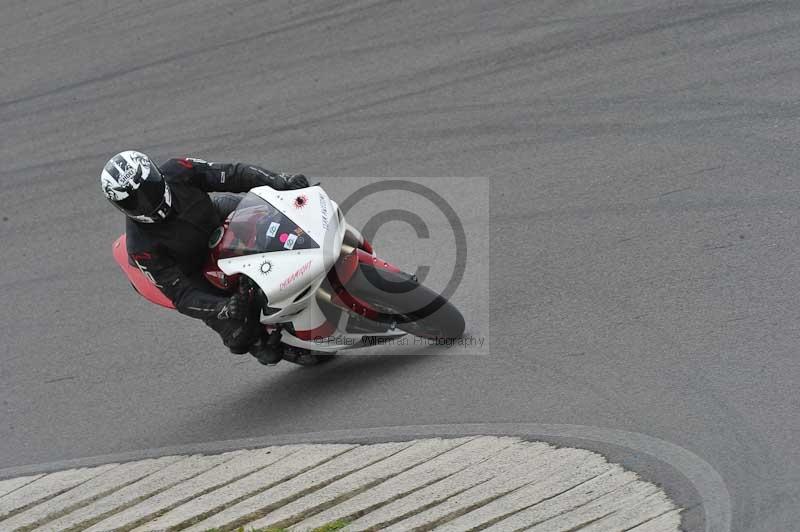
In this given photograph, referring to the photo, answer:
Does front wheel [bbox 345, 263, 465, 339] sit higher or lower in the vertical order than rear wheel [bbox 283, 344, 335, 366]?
higher

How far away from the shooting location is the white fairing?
6121 mm

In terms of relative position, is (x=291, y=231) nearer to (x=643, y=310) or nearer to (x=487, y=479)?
(x=487, y=479)

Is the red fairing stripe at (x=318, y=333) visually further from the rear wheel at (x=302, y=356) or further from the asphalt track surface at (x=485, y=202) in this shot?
the asphalt track surface at (x=485, y=202)

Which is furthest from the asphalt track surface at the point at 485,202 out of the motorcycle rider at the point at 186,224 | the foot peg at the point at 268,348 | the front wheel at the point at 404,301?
the motorcycle rider at the point at 186,224

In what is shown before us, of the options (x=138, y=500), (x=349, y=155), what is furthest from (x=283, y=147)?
(x=138, y=500)

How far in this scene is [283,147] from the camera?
9.72m

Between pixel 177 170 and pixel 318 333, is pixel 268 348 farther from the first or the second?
pixel 177 170

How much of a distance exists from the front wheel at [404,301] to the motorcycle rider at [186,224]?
2.38ft

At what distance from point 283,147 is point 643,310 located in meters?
4.35

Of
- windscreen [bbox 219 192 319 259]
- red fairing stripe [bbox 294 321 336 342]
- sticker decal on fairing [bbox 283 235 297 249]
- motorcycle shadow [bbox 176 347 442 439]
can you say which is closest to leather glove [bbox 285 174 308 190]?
windscreen [bbox 219 192 319 259]

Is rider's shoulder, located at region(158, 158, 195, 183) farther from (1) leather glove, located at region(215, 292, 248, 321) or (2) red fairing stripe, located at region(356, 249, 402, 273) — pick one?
(2) red fairing stripe, located at region(356, 249, 402, 273)

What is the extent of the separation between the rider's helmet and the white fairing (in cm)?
54

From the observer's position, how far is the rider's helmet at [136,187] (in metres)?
6.13

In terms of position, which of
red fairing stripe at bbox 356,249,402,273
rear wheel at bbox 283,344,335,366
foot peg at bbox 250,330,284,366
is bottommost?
rear wheel at bbox 283,344,335,366
